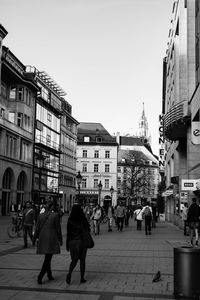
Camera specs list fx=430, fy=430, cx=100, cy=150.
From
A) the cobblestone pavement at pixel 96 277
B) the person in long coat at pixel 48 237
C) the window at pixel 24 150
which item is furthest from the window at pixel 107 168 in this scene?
the person in long coat at pixel 48 237

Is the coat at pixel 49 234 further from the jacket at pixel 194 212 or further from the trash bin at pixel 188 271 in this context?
the jacket at pixel 194 212

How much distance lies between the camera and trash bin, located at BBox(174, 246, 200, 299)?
25.7 feet

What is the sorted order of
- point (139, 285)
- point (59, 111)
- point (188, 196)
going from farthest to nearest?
point (59, 111) → point (188, 196) → point (139, 285)

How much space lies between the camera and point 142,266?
1207 centimetres

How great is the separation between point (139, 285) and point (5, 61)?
1545 inches

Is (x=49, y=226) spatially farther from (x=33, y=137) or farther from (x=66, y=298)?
(x=33, y=137)

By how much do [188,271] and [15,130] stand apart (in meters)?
42.2

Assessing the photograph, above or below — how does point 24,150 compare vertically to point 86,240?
above

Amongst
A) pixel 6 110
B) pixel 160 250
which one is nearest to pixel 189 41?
pixel 160 250

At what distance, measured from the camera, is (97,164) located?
328 ft

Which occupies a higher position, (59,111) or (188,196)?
(59,111)

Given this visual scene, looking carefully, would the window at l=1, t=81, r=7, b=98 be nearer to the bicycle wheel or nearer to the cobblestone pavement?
the bicycle wheel

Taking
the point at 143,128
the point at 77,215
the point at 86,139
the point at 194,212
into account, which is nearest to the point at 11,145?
the point at 194,212

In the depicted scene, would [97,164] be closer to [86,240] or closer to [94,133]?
[94,133]
